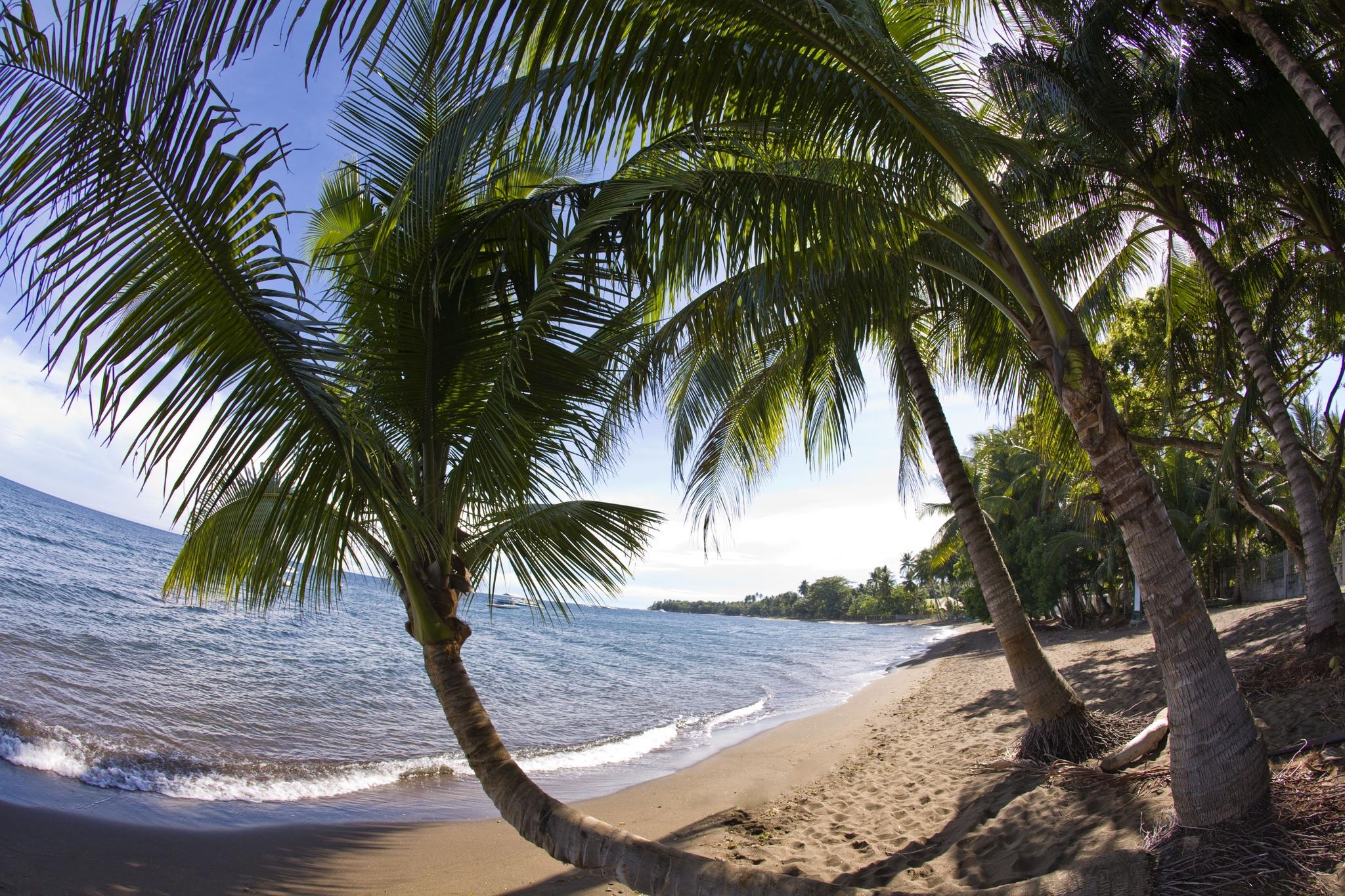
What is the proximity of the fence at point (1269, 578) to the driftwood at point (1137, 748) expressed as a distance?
59.1ft

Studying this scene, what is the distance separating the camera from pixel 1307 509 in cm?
614

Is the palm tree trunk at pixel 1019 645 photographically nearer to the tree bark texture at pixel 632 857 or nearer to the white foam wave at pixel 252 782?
the tree bark texture at pixel 632 857

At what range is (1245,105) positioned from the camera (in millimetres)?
5727

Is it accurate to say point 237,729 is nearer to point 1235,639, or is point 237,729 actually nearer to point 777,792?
point 777,792

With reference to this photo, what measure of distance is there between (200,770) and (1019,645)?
8.18 metres

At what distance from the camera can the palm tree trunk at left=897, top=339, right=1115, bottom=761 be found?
5051 mm

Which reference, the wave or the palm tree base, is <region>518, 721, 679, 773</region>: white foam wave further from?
the palm tree base

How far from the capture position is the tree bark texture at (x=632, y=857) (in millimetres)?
2180

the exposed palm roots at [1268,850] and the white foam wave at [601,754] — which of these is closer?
the exposed palm roots at [1268,850]

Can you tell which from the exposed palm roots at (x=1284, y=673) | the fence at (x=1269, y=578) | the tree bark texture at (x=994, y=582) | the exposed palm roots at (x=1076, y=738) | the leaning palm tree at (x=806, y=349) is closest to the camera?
the leaning palm tree at (x=806, y=349)

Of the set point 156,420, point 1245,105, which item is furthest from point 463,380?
point 1245,105

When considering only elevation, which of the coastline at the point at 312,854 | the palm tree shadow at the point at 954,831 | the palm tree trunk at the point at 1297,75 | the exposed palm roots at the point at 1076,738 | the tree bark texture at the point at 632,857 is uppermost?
the palm tree trunk at the point at 1297,75

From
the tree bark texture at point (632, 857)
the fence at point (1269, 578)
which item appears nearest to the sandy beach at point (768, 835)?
the tree bark texture at point (632, 857)

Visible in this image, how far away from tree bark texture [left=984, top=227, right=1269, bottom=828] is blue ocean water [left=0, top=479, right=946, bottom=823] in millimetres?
2853
